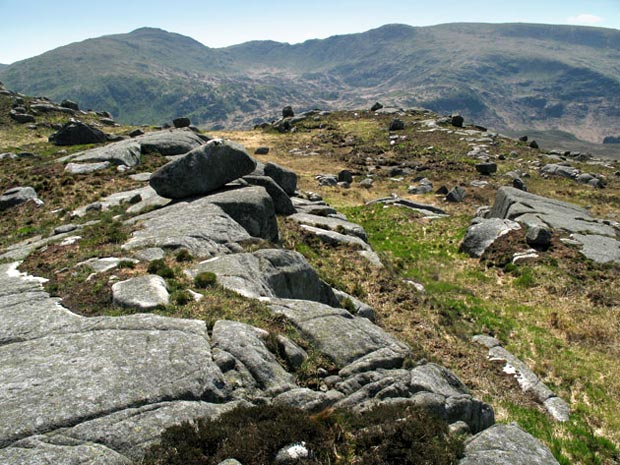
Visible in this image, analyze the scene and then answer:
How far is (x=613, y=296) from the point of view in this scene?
94.0 feet

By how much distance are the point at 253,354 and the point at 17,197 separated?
3527 cm

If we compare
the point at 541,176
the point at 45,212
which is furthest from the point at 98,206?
the point at 541,176

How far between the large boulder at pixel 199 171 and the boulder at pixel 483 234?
68.0 feet

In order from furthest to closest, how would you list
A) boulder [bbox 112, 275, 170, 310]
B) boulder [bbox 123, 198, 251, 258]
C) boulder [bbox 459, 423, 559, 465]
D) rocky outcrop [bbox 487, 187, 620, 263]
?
1. rocky outcrop [bbox 487, 187, 620, 263]
2. boulder [bbox 123, 198, 251, 258]
3. boulder [bbox 112, 275, 170, 310]
4. boulder [bbox 459, 423, 559, 465]

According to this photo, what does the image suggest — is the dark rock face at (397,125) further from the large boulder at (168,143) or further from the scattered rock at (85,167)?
the scattered rock at (85,167)

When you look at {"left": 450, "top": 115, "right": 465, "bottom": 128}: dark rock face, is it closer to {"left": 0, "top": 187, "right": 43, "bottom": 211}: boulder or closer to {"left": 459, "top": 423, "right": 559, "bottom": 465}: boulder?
{"left": 0, "top": 187, "right": 43, "bottom": 211}: boulder

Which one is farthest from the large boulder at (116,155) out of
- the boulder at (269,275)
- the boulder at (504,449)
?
the boulder at (504,449)

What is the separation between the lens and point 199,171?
97.7ft

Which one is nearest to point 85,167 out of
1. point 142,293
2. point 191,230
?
point 191,230

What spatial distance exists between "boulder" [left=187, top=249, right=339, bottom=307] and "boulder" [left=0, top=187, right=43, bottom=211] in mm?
25918

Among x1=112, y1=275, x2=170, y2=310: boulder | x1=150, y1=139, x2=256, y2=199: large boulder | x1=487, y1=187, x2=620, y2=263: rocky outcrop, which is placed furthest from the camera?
x1=487, y1=187, x2=620, y2=263: rocky outcrop

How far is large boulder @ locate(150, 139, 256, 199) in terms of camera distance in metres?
29.7

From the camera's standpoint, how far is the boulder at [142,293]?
15.2 m

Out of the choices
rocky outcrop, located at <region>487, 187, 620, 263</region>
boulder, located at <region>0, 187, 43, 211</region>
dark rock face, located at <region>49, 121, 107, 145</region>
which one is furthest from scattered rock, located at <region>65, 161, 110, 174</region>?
rocky outcrop, located at <region>487, 187, 620, 263</region>
